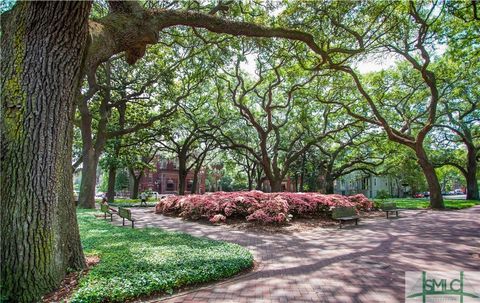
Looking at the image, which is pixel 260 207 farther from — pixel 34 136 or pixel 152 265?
pixel 34 136

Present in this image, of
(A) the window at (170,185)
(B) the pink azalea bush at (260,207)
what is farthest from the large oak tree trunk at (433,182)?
(A) the window at (170,185)

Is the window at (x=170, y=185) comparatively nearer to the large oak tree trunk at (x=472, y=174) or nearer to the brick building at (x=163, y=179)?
the brick building at (x=163, y=179)

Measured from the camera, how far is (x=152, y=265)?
18.2 feet

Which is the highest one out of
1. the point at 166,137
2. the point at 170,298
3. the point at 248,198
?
the point at 166,137

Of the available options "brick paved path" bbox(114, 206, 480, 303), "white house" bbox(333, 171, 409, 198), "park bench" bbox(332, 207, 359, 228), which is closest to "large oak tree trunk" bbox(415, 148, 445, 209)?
"brick paved path" bbox(114, 206, 480, 303)

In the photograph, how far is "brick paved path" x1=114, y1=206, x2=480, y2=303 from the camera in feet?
15.9

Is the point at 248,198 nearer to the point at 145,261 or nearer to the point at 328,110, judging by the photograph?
the point at 145,261

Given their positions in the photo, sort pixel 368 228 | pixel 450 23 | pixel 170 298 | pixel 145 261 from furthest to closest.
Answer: pixel 450 23, pixel 368 228, pixel 145 261, pixel 170 298

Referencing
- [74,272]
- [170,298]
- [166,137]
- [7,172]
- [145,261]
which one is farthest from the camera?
[166,137]

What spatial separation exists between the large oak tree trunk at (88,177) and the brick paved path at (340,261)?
9900mm

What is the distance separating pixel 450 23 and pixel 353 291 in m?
15.0

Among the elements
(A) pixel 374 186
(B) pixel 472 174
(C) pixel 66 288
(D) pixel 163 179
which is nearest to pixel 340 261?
(C) pixel 66 288

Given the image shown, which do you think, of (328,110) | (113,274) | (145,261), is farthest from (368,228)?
(328,110)

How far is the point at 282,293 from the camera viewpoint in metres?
4.89
